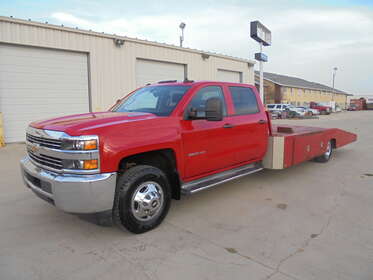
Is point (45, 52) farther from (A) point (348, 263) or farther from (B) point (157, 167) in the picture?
(A) point (348, 263)

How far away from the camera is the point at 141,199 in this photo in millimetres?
3541

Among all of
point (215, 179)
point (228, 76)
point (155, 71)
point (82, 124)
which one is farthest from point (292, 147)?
point (228, 76)

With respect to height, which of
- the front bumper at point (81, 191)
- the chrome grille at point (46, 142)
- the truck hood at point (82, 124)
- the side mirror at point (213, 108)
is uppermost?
the side mirror at point (213, 108)

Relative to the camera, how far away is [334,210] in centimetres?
445

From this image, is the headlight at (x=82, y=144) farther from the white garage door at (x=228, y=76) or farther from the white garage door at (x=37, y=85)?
the white garage door at (x=228, y=76)

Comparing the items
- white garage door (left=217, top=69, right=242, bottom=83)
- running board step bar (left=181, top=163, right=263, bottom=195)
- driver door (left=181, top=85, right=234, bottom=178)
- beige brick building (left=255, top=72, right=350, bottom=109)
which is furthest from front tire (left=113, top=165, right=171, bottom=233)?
beige brick building (left=255, top=72, right=350, bottom=109)

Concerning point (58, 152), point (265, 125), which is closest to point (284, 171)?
point (265, 125)

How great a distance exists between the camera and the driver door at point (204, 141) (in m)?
4.03

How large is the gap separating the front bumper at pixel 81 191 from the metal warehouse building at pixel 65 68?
32.5 ft

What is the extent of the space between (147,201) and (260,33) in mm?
12503

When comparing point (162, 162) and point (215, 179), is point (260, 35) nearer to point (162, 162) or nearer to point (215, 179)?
point (215, 179)

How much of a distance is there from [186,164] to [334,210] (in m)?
2.37

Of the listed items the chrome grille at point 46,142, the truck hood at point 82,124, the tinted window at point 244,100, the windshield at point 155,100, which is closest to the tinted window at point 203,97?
the windshield at point 155,100

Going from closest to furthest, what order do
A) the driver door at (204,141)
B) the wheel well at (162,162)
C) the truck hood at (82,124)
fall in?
the truck hood at (82,124) < the wheel well at (162,162) < the driver door at (204,141)
